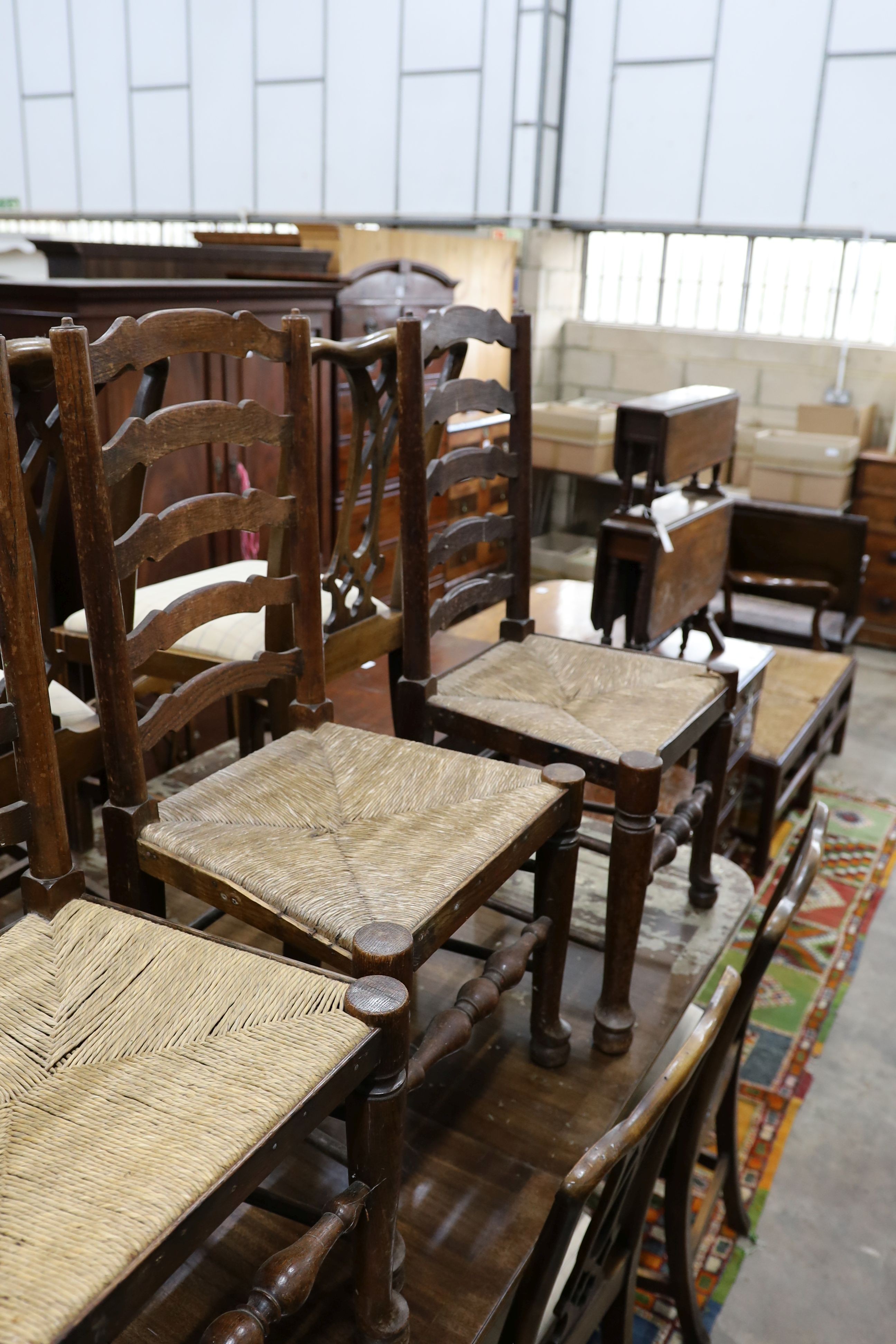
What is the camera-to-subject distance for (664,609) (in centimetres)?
273

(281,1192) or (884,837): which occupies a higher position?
(281,1192)

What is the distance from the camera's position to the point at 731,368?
5.62m

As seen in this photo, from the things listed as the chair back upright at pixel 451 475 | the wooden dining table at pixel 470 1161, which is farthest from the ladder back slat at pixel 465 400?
the wooden dining table at pixel 470 1161

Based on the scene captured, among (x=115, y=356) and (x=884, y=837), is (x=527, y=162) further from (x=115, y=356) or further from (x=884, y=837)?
(x=115, y=356)

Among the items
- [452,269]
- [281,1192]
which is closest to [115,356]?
[281,1192]

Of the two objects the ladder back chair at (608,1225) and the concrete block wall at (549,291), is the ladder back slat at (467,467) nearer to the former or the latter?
the ladder back chair at (608,1225)

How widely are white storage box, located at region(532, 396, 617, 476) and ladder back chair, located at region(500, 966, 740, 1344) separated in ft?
13.7

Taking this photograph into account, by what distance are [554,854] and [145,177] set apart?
6852mm

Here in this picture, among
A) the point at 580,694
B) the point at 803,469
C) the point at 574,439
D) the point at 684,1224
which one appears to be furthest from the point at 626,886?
the point at 574,439

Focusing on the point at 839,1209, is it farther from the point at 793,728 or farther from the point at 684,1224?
the point at 793,728

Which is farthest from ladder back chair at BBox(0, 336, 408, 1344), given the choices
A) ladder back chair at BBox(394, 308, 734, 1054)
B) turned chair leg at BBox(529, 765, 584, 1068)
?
ladder back chair at BBox(394, 308, 734, 1054)

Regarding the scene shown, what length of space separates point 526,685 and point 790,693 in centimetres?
190

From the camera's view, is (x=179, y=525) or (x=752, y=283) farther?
(x=752, y=283)

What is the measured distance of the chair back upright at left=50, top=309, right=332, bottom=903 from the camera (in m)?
1.15
